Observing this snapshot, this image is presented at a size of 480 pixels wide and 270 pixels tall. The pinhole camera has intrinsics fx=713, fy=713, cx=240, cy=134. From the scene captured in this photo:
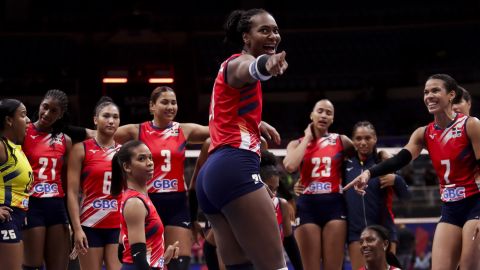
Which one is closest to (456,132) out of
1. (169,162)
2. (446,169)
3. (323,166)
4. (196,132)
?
(446,169)

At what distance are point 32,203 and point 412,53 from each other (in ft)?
60.2

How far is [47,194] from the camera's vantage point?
657 centimetres

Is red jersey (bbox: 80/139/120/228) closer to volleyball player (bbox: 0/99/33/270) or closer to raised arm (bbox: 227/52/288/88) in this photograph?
volleyball player (bbox: 0/99/33/270)

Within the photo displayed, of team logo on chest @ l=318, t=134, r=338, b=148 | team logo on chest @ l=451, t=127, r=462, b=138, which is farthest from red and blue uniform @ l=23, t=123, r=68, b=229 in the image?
team logo on chest @ l=451, t=127, r=462, b=138

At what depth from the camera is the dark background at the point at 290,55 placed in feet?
68.9

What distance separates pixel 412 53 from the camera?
23.0m

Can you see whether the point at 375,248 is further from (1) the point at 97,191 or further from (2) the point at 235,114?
(2) the point at 235,114

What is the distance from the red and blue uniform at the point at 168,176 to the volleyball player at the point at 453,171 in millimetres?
1863

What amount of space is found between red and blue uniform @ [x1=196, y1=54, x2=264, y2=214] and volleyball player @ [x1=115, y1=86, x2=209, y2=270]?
2471 millimetres

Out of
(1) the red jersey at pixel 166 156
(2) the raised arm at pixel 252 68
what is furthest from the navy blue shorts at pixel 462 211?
(2) the raised arm at pixel 252 68

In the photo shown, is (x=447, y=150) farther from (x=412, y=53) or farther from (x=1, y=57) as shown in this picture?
(x=1, y=57)

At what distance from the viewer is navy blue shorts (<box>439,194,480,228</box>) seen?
576 cm

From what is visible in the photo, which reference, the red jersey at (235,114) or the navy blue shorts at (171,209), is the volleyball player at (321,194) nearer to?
the navy blue shorts at (171,209)

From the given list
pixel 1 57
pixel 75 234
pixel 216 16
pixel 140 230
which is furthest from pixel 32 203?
pixel 216 16
